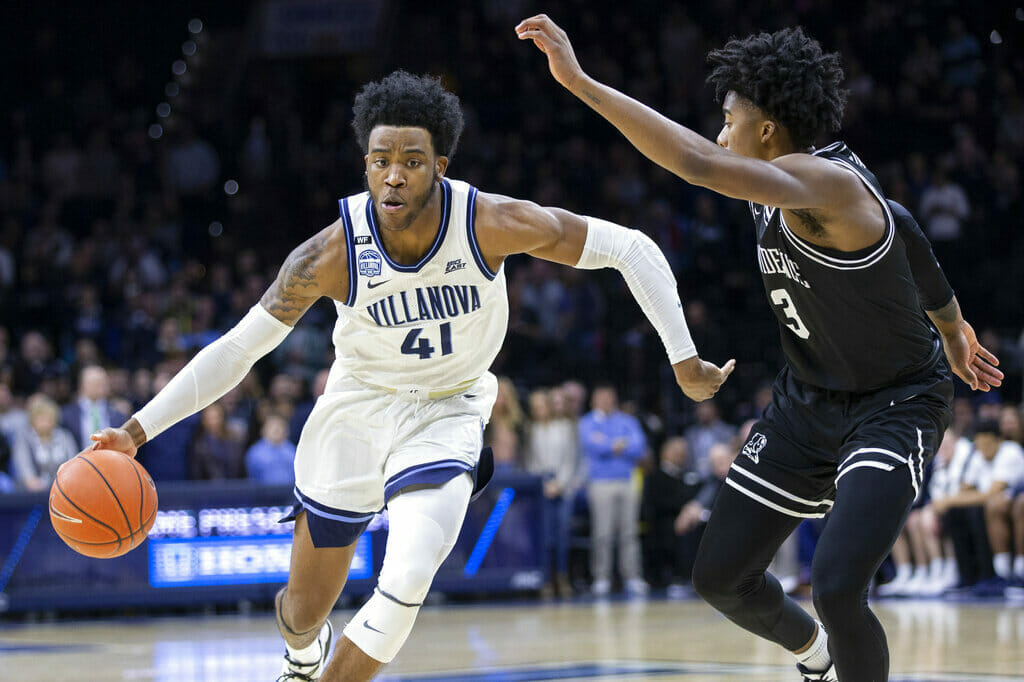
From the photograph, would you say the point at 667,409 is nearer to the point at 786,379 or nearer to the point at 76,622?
the point at 76,622

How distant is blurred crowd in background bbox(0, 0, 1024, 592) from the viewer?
1259 centimetres

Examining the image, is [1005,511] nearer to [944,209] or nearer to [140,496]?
[944,209]

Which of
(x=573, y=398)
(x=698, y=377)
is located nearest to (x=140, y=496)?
(x=698, y=377)

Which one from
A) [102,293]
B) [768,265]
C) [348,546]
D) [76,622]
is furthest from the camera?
[102,293]

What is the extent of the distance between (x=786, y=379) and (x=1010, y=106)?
1100 centimetres

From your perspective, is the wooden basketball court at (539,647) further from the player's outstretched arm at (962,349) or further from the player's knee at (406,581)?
the player's knee at (406,581)

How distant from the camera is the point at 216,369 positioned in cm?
459

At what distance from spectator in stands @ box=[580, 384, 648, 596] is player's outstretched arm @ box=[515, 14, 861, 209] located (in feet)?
28.7

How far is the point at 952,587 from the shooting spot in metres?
11.3

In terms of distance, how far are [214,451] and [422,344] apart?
24.5 feet

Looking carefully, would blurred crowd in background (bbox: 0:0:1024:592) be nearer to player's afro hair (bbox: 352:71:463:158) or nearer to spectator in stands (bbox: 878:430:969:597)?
spectator in stands (bbox: 878:430:969:597)

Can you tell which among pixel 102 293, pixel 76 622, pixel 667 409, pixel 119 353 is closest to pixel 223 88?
pixel 102 293

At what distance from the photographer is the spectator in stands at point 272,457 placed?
37.4 feet

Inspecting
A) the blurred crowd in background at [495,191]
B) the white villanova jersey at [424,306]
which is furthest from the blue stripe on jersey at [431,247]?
the blurred crowd in background at [495,191]
